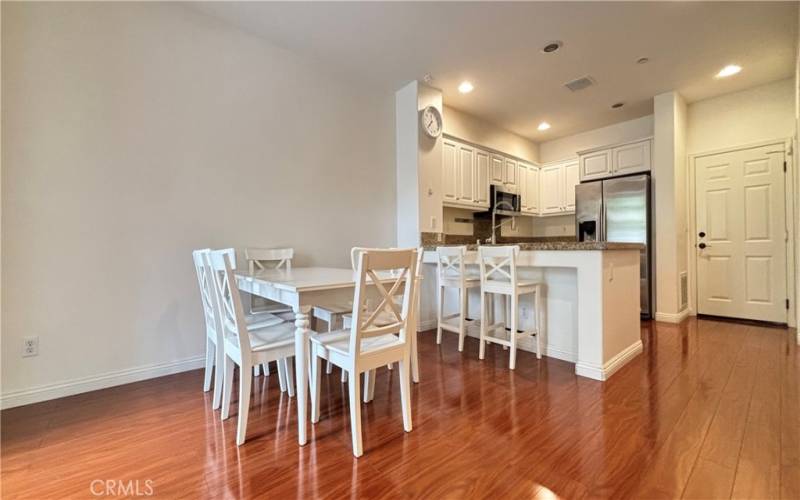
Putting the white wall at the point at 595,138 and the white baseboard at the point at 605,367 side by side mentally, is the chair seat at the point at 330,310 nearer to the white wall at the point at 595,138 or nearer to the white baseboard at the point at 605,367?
the white baseboard at the point at 605,367

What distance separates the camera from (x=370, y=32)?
114 inches

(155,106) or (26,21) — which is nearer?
(26,21)

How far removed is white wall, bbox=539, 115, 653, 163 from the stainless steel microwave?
140 cm

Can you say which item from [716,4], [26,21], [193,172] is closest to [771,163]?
[716,4]

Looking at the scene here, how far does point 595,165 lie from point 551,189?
0.98 meters

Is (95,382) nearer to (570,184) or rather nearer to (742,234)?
(570,184)

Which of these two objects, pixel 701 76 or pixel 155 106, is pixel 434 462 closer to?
pixel 155 106

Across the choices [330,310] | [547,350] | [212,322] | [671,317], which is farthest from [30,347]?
[671,317]

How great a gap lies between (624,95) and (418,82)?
255 cm

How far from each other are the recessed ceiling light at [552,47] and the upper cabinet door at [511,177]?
83.4 inches

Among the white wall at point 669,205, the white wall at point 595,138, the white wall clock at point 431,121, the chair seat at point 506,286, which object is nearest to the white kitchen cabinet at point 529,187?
the white wall at point 595,138

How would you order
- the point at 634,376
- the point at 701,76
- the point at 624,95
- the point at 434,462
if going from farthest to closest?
the point at 624,95 → the point at 701,76 → the point at 634,376 → the point at 434,462

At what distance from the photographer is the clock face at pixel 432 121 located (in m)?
3.81

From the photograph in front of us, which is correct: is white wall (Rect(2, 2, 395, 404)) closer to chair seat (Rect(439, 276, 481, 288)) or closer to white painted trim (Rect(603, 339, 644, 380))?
chair seat (Rect(439, 276, 481, 288))
